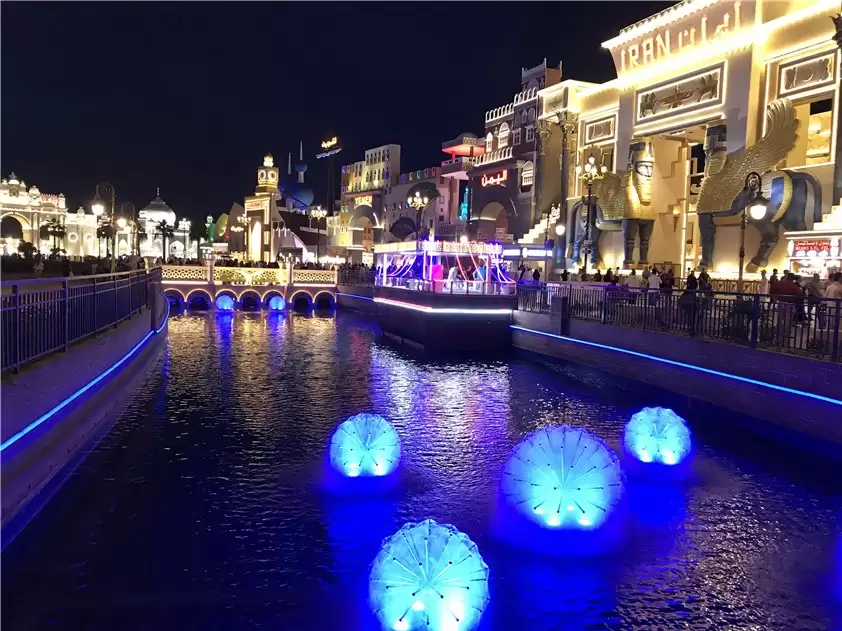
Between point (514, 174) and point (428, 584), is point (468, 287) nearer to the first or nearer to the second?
point (428, 584)

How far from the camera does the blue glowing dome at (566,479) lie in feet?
21.6

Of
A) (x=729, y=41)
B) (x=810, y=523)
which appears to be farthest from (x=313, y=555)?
(x=729, y=41)

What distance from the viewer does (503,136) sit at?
45406mm

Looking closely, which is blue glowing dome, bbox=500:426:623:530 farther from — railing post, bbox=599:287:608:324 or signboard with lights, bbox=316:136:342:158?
signboard with lights, bbox=316:136:342:158

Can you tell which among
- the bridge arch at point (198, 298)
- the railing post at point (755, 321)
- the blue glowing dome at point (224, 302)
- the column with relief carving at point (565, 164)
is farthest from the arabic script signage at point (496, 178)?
the railing post at point (755, 321)

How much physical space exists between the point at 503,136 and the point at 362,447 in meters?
40.3

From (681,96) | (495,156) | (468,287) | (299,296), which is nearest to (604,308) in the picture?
(468,287)

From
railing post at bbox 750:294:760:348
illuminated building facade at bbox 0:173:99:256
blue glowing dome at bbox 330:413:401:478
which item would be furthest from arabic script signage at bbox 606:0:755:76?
illuminated building facade at bbox 0:173:99:256

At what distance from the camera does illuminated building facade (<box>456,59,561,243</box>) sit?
40.1 m

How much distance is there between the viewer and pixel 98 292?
11695 mm

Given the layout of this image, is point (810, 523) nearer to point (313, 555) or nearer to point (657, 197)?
point (313, 555)

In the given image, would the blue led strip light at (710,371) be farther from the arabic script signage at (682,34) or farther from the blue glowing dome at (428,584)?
the arabic script signage at (682,34)

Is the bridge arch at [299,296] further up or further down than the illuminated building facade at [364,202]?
further down

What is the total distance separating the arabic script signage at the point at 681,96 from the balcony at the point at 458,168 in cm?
2415
